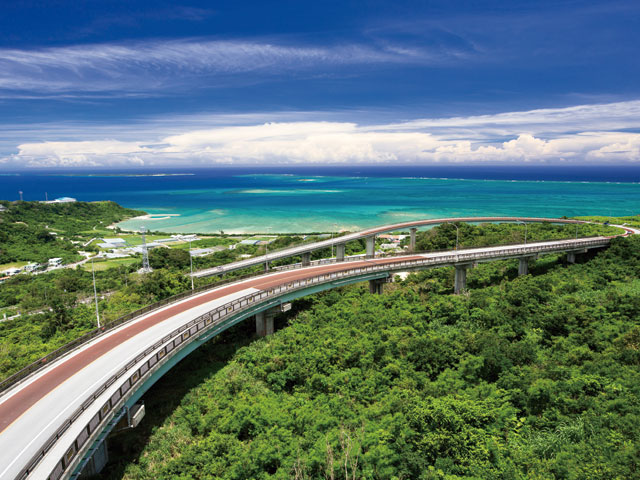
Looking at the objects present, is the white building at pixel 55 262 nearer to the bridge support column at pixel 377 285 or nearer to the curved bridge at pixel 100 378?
the curved bridge at pixel 100 378

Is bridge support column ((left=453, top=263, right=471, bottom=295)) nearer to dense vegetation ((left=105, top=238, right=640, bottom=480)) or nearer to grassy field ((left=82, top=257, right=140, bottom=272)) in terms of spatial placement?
dense vegetation ((left=105, top=238, right=640, bottom=480))

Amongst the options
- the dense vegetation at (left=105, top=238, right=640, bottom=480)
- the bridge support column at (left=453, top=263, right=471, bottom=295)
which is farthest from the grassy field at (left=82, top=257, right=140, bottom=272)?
the bridge support column at (left=453, top=263, right=471, bottom=295)

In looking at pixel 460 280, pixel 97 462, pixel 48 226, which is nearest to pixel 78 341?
pixel 97 462

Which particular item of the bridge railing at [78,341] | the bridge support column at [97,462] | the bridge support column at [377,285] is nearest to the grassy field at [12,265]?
the bridge railing at [78,341]

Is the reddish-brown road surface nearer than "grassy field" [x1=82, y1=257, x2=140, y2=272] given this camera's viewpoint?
Yes

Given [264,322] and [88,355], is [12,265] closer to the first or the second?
[264,322]

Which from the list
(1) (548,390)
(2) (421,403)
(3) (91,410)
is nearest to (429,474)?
(2) (421,403)

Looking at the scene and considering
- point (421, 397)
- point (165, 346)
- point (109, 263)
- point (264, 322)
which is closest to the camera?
point (421, 397)
